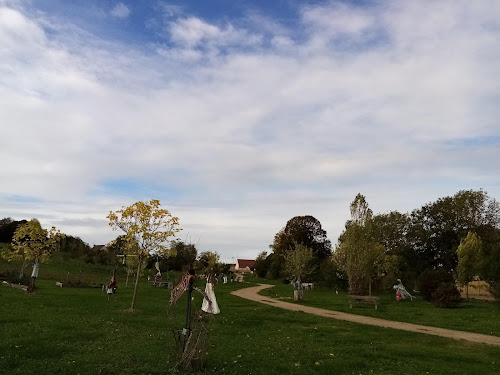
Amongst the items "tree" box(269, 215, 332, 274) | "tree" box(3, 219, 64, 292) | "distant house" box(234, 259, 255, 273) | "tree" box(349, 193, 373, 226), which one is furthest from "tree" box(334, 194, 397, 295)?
"distant house" box(234, 259, 255, 273)

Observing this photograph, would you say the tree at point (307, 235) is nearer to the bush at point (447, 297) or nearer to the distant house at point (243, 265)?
the bush at point (447, 297)

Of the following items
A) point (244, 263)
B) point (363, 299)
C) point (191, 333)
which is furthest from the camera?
point (244, 263)

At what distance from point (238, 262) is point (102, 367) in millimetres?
134872

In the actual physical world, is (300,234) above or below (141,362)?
above

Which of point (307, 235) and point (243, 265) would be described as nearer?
point (307, 235)

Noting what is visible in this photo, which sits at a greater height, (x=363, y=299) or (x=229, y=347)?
(x=363, y=299)

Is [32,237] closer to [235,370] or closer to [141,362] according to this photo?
[141,362]

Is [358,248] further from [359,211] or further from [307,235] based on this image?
[307,235]

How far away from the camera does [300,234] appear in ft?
210

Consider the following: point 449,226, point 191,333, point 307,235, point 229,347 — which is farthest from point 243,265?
point 191,333

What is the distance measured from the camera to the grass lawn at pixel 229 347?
8961 millimetres

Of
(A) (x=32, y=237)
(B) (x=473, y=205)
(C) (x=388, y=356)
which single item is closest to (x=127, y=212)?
(A) (x=32, y=237)

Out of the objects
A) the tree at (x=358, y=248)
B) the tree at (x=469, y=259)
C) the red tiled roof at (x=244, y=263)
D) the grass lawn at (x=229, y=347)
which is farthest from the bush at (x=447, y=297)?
the red tiled roof at (x=244, y=263)

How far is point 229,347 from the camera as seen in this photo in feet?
36.7
